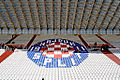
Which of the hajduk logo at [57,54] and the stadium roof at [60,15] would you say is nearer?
the hajduk logo at [57,54]

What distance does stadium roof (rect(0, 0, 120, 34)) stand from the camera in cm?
2283

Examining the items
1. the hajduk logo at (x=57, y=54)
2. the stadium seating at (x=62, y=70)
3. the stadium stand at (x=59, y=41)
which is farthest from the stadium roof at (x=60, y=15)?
the stadium seating at (x=62, y=70)

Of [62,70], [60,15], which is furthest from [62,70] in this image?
[60,15]

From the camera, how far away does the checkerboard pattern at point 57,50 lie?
1781 centimetres

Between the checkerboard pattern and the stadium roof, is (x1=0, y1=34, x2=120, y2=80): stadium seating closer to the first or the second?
the checkerboard pattern

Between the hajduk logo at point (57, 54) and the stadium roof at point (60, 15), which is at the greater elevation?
the stadium roof at point (60, 15)

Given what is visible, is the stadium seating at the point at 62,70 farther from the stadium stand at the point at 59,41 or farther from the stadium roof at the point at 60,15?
the stadium roof at the point at 60,15

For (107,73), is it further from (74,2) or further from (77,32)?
(77,32)

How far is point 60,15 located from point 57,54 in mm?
10703

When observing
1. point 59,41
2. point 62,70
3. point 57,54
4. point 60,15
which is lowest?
point 59,41

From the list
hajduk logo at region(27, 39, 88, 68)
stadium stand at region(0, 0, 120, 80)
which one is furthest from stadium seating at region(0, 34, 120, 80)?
hajduk logo at region(27, 39, 88, 68)

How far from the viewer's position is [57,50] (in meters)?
19.6

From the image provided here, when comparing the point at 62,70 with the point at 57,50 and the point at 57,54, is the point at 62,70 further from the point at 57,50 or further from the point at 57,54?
the point at 57,50

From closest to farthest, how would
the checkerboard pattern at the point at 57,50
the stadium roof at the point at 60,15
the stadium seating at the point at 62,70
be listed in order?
the stadium seating at the point at 62,70
the checkerboard pattern at the point at 57,50
the stadium roof at the point at 60,15
